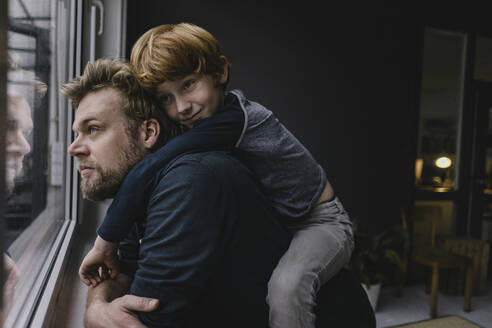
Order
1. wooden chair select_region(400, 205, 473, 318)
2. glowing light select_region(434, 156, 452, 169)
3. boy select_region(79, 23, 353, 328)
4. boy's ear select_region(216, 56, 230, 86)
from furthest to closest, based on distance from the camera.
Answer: glowing light select_region(434, 156, 452, 169) → wooden chair select_region(400, 205, 473, 318) → boy's ear select_region(216, 56, 230, 86) → boy select_region(79, 23, 353, 328)

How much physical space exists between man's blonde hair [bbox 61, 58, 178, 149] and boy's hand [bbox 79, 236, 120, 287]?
0.97ft

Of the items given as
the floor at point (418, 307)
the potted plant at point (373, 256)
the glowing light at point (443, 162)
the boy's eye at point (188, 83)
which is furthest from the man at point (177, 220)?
the glowing light at point (443, 162)

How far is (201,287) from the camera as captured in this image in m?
0.74

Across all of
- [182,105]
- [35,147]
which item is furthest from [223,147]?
[35,147]

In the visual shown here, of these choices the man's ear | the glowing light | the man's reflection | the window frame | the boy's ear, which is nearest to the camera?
the window frame

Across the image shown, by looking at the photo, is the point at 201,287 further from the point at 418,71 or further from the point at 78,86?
the point at 418,71

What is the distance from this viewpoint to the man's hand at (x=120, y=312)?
28.8 inches

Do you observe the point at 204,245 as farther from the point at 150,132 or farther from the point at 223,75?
the point at 223,75

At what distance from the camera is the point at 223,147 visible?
3.16 feet

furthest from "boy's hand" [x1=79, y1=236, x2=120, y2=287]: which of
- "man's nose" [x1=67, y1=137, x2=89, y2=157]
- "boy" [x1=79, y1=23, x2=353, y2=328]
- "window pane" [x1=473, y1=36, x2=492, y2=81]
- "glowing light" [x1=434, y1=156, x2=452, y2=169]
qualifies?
"window pane" [x1=473, y1=36, x2=492, y2=81]

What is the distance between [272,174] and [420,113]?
3.19 meters

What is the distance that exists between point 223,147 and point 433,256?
9.92 ft

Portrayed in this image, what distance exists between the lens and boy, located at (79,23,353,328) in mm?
857

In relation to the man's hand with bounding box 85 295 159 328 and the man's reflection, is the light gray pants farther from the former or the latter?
the man's reflection
